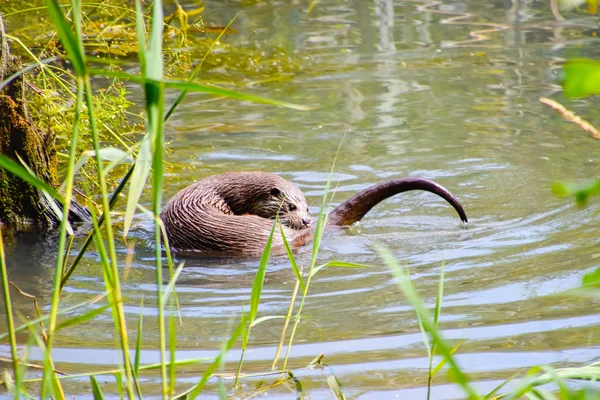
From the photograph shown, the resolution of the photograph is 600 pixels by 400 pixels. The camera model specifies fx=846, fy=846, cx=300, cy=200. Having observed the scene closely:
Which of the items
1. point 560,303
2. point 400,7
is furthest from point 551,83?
point 560,303

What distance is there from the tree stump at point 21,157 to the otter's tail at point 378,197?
1395 mm

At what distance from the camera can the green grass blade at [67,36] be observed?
4.45 feet

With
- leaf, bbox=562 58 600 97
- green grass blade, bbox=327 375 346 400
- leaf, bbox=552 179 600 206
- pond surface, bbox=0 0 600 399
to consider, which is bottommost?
pond surface, bbox=0 0 600 399

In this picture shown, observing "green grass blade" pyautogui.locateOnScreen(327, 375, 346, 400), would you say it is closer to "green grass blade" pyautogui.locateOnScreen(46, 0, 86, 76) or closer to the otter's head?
"green grass blade" pyautogui.locateOnScreen(46, 0, 86, 76)

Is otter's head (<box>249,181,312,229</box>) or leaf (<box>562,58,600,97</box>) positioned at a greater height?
leaf (<box>562,58,600,97</box>)

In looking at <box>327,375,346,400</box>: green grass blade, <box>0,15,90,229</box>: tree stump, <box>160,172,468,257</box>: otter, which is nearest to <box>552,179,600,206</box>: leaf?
<box>327,375,346,400</box>: green grass blade

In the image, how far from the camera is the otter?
400 centimetres

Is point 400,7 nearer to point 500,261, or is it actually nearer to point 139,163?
point 500,261

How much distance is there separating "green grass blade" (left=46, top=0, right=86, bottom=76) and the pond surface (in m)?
0.81

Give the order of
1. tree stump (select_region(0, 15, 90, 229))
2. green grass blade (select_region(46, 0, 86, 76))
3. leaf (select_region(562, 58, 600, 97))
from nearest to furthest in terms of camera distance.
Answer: leaf (select_region(562, 58, 600, 97)) → green grass blade (select_region(46, 0, 86, 76)) → tree stump (select_region(0, 15, 90, 229))

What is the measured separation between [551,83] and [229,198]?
140 inches

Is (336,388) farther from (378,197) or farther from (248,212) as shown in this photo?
(248,212)

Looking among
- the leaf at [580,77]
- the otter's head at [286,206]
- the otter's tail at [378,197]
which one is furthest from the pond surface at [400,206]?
the leaf at [580,77]

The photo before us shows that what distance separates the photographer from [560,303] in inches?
121
